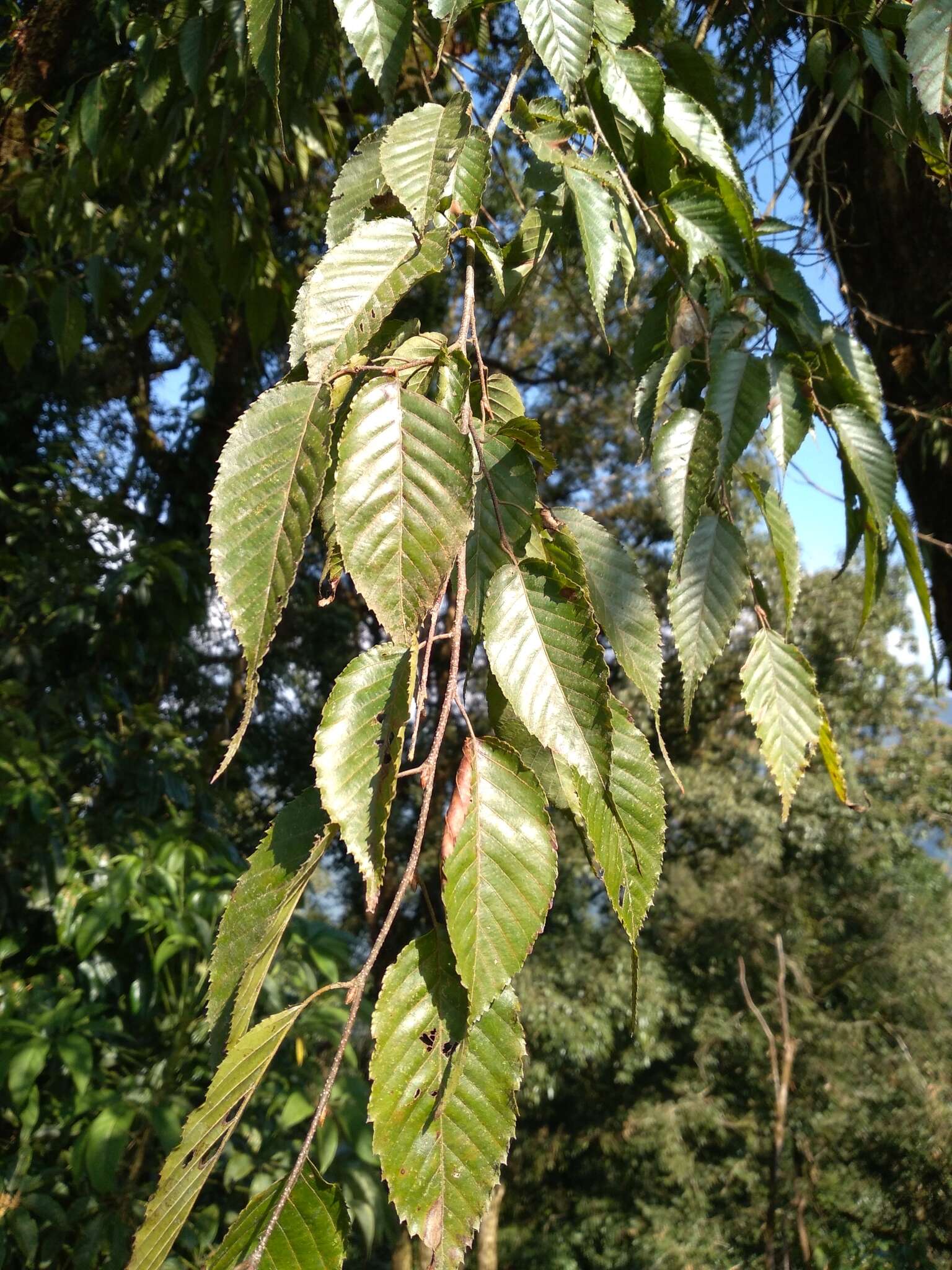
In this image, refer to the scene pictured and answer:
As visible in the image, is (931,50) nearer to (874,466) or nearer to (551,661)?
(874,466)

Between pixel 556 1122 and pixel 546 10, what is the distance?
318 inches

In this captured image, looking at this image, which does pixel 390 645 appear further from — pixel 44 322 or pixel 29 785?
pixel 44 322

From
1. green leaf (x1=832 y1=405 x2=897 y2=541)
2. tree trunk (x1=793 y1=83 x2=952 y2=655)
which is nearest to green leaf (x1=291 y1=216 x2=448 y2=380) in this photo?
green leaf (x1=832 y1=405 x2=897 y2=541)

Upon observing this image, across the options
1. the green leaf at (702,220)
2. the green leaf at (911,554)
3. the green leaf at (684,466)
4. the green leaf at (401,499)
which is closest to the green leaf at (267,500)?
the green leaf at (401,499)

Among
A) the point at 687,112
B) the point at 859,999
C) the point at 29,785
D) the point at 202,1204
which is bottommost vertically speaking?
the point at 859,999

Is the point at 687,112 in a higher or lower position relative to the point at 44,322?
lower

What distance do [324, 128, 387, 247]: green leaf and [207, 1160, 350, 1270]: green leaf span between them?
47 centimetres

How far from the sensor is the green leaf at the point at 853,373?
72 cm

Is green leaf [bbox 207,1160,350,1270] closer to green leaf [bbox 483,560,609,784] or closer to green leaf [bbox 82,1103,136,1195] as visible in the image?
green leaf [bbox 483,560,609,784]

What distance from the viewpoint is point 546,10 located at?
0.54 metres

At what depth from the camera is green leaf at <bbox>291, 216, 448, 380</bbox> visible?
0.40m

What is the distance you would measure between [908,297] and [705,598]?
3.83ft

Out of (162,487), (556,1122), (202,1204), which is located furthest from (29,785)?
(556,1122)

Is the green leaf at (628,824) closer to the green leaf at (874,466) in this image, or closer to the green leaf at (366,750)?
the green leaf at (366,750)
